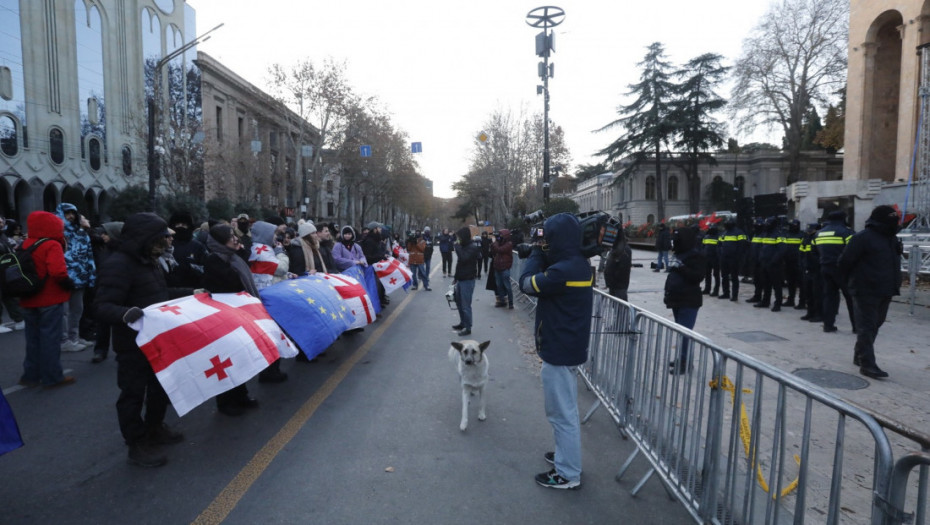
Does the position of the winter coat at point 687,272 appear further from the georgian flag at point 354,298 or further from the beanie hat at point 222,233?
the beanie hat at point 222,233

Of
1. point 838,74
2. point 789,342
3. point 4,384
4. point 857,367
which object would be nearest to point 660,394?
point 857,367

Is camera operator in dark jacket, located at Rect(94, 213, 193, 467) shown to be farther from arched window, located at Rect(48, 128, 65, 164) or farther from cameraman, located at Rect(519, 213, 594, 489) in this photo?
arched window, located at Rect(48, 128, 65, 164)

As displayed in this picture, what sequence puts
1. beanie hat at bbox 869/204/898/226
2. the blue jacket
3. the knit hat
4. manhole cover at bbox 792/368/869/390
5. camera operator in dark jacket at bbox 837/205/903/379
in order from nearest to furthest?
the blue jacket, manhole cover at bbox 792/368/869/390, camera operator in dark jacket at bbox 837/205/903/379, beanie hat at bbox 869/204/898/226, the knit hat

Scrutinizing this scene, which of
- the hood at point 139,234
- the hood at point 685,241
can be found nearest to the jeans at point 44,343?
the hood at point 139,234

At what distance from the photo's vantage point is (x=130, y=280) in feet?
13.7

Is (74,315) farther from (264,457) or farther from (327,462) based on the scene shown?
(327,462)

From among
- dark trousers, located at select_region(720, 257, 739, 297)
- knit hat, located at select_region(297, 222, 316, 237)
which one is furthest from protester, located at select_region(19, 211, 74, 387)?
dark trousers, located at select_region(720, 257, 739, 297)

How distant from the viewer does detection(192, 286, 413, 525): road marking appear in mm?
3355

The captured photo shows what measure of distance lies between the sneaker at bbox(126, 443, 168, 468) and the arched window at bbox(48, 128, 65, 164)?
29.7 m

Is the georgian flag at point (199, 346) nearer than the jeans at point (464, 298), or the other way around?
the georgian flag at point (199, 346)

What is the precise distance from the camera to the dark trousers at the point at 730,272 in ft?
41.1

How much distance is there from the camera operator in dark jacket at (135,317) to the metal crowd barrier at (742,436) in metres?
3.66

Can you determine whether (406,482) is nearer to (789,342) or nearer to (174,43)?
(789,342)

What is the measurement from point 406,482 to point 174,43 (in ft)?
140
